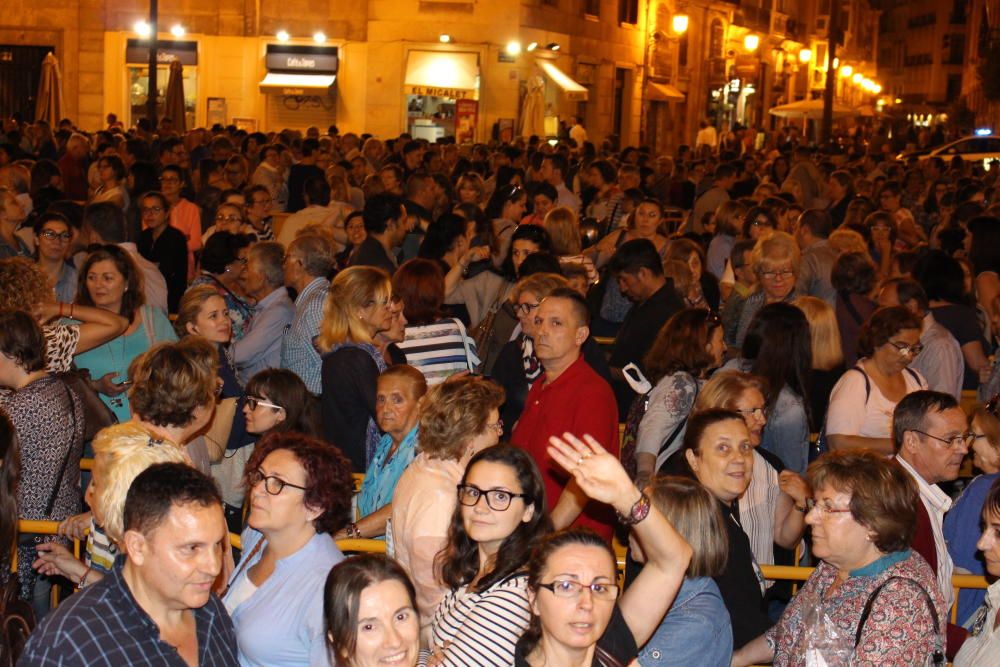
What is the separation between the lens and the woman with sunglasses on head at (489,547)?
411 centimetres

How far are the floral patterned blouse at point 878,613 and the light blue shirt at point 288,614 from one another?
1611 mm

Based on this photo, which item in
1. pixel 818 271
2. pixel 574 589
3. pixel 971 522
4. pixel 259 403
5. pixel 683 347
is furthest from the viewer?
pixel 818 271

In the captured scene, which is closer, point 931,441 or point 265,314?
point 931,441

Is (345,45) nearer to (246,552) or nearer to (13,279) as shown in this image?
(13,279)

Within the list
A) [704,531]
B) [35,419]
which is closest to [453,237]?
[35,419]

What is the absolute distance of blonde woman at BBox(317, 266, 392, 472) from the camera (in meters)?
7.03

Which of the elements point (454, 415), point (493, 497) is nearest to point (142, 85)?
point (454, 415)

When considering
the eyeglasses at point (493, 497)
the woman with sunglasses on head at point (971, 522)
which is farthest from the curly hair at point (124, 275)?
the woman with sunglasses on head at point (971, 522)

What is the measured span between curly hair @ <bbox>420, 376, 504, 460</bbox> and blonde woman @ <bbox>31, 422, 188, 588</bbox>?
0.95 metres

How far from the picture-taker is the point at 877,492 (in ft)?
15.1

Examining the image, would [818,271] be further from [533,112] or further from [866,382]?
[533,112]

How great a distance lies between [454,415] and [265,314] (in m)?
3.55

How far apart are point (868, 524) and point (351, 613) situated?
1.80 meters

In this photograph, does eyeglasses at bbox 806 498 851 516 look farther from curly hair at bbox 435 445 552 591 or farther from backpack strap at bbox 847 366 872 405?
backpack strap at bbox 847 366 872 405
